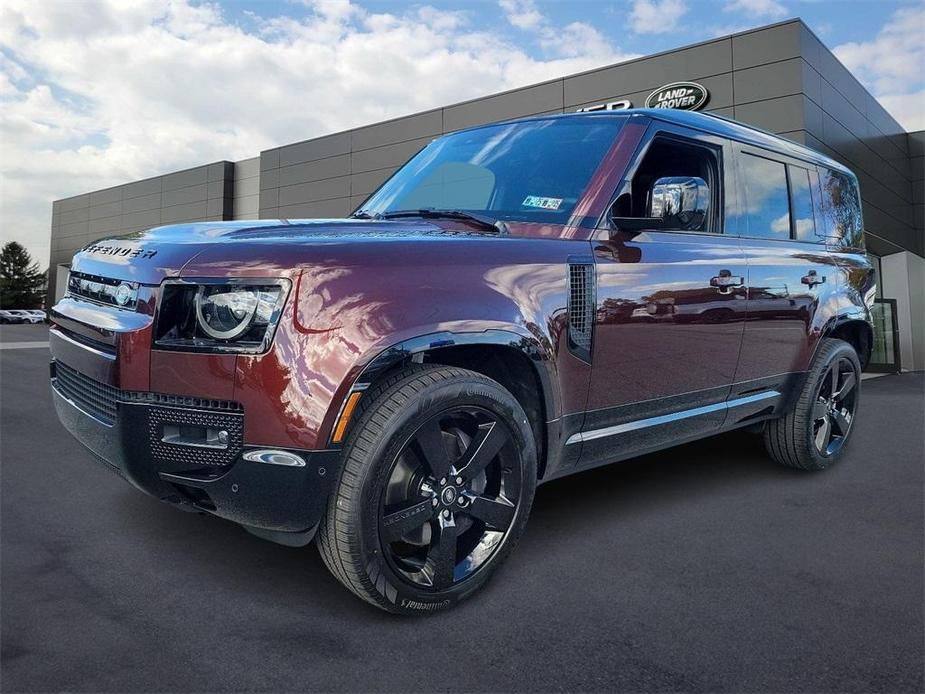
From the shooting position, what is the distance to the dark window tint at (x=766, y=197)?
12.4 feet

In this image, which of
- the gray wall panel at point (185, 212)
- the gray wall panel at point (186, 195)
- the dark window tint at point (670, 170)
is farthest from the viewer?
the gray wall panel at point (186, 195)

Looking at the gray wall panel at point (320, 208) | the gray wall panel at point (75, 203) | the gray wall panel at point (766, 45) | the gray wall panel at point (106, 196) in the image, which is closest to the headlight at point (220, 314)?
the gray wall panel at point (766, 45)

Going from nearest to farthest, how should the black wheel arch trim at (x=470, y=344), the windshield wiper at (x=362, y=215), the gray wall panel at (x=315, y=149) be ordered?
1. the black wheel arch trim at (x=470, y=344)
2. the windshield wiper at (x=362, y=215)
3. the gray wall panel at (x=315, y=149)

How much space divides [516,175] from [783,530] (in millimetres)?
2136

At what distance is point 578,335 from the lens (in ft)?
8.73

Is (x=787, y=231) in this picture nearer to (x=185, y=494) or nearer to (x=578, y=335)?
(x=578, y=335)

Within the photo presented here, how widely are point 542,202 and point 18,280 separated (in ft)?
282

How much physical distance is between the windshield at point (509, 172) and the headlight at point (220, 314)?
49.2 inches

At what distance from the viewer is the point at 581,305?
8.79 feet

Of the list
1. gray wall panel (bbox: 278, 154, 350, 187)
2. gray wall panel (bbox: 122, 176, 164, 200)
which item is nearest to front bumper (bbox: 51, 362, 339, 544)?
gray wall panel (bbox: 278, 154, 350, 187)

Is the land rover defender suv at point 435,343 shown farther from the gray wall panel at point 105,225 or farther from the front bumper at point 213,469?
the gray wall panel at point 105,225

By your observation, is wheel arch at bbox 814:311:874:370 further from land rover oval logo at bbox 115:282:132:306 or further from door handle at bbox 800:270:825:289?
land rover oval logo at bbox 115:282:132:306

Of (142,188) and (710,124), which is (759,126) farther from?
(142,188)

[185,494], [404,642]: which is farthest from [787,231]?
[185,494]
